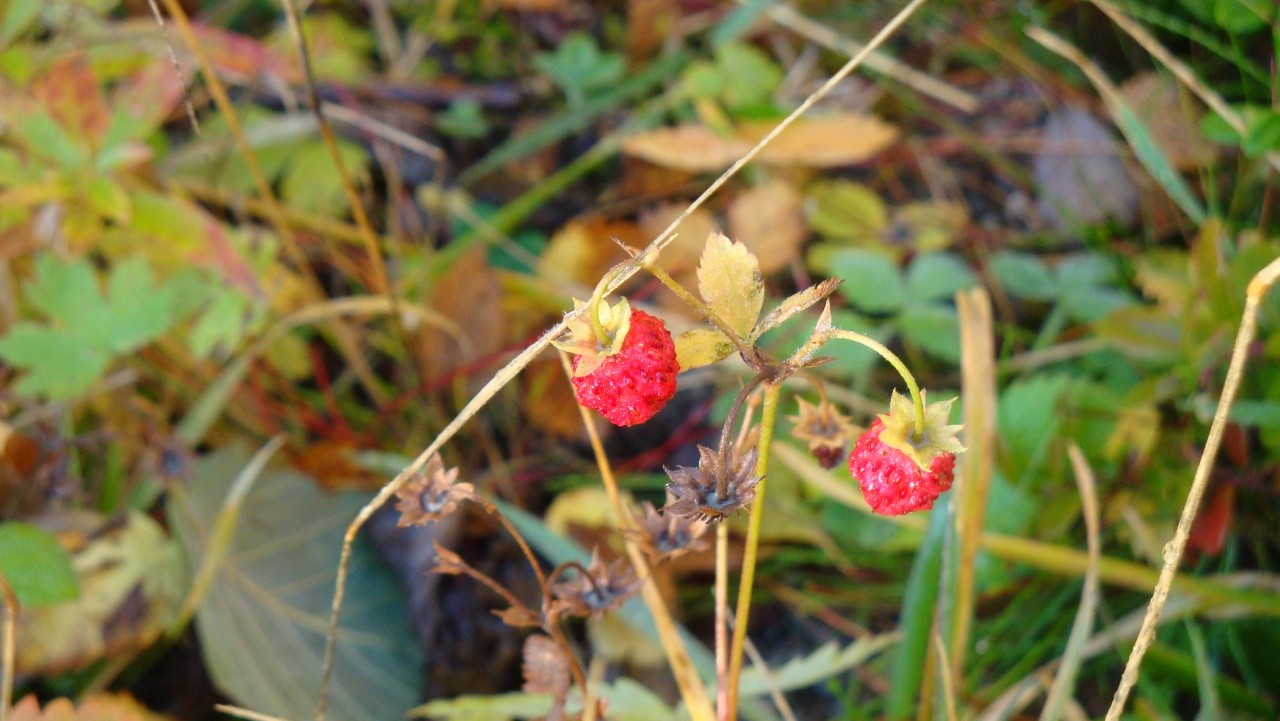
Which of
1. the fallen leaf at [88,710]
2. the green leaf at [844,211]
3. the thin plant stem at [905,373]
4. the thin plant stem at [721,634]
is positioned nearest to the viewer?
the thin plant stem at [905,373]

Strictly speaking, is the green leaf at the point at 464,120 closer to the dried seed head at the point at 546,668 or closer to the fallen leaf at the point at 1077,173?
the fallen leaf at the point at 1077,173

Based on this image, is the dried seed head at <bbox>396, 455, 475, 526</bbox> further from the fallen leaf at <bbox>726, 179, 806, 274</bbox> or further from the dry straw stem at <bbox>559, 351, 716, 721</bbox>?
the fallen leaf at <bbox>726, 179, 806, 274</bbox>

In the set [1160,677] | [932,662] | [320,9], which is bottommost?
[1160,677]

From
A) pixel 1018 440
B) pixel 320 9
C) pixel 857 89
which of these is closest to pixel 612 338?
pixel 1018 440

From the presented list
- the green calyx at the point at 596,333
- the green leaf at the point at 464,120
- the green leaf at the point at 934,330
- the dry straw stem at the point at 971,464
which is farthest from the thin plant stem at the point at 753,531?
the green leaf at the point at 464,120

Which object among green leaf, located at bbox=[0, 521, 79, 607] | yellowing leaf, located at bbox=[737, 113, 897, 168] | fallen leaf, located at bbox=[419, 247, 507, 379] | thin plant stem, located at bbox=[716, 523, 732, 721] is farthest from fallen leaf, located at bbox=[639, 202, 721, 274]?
green leaf, located at bbox=[0, 521, 79, 607]

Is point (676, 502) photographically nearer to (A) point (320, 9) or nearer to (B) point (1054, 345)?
(B) point (1054, 345)
